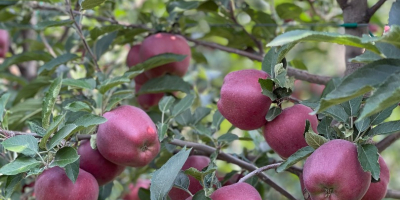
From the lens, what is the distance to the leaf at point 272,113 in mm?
859

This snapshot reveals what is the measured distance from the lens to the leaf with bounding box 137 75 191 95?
1269 mm

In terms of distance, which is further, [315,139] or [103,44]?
[103,44]

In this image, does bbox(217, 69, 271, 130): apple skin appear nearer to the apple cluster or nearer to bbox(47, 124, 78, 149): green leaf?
bbox(47, 124, 78, 149): green leaf

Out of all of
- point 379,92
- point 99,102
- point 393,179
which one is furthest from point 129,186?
point 393,179

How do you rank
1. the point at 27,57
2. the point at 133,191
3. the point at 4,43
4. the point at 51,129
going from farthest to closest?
1. the point at 4,43
2. the point at 133,191
3. the point at 27,57
4. the point at 51,129

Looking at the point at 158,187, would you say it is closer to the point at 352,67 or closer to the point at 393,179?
the point at 352,67

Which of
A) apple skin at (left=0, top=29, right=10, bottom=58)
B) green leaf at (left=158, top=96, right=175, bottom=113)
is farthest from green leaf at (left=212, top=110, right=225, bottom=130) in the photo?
apple skin at (left=0, top=29, right=10, bottom=58)

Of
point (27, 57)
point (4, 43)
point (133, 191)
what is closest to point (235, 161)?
point (27, 57)

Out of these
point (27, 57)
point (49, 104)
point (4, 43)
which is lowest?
point (4, 43)

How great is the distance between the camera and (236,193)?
0.74m

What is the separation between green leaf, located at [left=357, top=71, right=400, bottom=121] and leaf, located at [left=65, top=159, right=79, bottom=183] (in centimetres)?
50

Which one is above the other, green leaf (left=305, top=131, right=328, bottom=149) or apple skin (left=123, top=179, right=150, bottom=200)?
green leaf (left=305, top=131, right=328, bottom=149)

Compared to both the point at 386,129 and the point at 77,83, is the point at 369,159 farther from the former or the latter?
the point at 77,83

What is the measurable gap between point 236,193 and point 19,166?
0.35 meters
